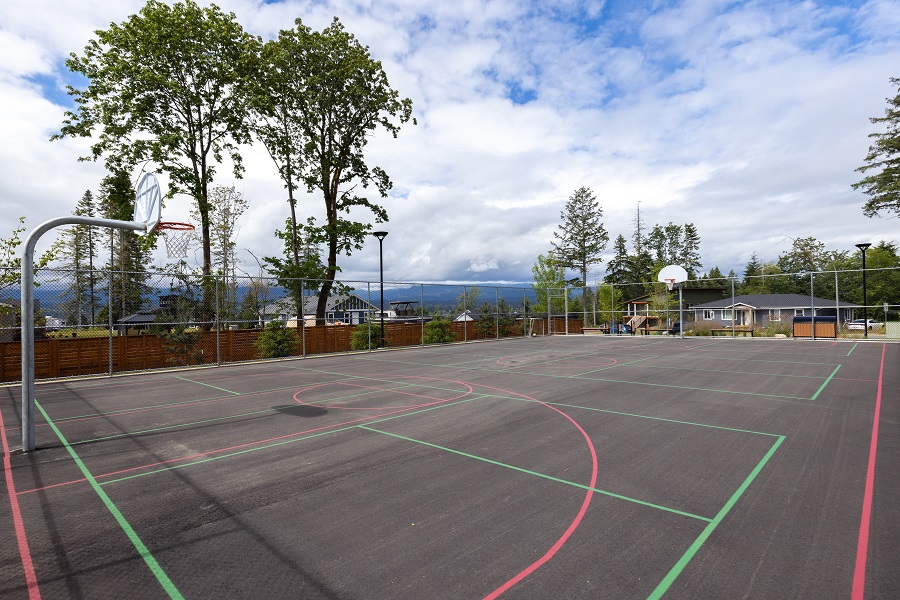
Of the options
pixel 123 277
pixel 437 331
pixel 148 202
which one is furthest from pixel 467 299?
pixel 148 202

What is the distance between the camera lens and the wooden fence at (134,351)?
1250 centimetres

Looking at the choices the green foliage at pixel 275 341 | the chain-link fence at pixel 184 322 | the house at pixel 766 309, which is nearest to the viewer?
the chain-link fence at pixel 184 322

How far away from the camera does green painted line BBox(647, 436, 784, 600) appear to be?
9.53 ft

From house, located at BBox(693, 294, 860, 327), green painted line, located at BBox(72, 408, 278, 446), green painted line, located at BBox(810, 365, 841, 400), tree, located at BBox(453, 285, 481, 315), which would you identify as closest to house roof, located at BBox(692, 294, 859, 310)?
house, located at BBox(693, 294, 860, 327)

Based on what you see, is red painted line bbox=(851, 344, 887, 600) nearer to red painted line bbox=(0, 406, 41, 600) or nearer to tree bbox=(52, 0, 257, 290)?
→ red painted line bbox=(0, 406, 41, 600)

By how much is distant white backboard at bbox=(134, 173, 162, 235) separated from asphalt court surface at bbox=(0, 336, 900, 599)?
11.2 ft

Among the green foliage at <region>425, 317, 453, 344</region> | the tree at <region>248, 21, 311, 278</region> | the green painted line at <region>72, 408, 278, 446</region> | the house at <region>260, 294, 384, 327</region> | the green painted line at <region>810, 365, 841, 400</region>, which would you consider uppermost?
the tree at <region>248, 21, 311, 278</region>

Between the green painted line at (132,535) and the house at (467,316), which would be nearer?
the green painted line at (132,535)

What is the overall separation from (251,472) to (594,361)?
1250 centimetres

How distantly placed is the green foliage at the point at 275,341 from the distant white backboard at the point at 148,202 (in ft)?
33.7

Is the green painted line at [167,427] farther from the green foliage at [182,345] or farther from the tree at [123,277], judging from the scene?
the green foliage at [182,345]

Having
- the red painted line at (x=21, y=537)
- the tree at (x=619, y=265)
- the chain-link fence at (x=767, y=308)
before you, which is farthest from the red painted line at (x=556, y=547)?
the tree at (x=619, y=265)

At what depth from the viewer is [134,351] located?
1411 cm

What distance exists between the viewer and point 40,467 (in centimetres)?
538
